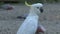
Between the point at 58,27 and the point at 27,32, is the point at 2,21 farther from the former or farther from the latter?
the point at 27,32

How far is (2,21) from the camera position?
587 cm

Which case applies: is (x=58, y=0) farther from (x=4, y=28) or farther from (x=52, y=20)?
(x=4, y=28)

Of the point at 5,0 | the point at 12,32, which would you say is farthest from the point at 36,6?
the point at 5,0

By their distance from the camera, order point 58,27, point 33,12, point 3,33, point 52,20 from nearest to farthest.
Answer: point 33,12 < point 3,33 < point 58,27 < point 52,20

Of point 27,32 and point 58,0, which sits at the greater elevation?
point 27,32

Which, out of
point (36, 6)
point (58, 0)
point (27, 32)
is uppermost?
point (36, 6)

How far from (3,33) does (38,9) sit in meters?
1.14

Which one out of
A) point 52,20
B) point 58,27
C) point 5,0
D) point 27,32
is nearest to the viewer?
point 27,32

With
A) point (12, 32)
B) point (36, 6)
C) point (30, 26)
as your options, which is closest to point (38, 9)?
point (36, 6)

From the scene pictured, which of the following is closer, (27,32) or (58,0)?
(27,32)

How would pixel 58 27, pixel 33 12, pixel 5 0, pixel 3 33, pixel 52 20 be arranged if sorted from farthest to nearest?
1. pixel 5 0
2. pixel 52 20
3. pixel 58 27
4. pixel 3 33
5. pixel 33 12

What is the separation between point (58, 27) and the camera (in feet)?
16.6

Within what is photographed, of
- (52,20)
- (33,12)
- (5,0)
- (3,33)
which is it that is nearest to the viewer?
(33,12)

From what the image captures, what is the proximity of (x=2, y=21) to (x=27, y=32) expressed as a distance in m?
2.70
